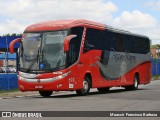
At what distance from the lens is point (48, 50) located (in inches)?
858

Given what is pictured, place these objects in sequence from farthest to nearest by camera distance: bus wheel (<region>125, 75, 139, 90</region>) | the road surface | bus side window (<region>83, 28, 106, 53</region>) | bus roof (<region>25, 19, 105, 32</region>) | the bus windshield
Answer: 1. bus wheel (<region>125, 75, 139, 90</region>)
2. bus side window (<region>83, 28, 106, 53</region>)
3. bus roof (<region>25, 19, 105, 32</region>)
4. the bus windshield
5. the road surface

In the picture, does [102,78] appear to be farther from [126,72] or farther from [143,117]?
[143,117]

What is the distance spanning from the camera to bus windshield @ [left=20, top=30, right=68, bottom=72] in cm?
2169

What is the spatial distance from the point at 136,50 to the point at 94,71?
23.1ft

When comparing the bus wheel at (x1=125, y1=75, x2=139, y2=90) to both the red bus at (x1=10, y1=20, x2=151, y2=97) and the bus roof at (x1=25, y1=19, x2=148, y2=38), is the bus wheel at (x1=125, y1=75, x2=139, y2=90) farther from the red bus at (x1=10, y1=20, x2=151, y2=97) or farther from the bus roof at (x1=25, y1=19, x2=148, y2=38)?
the bus roof at (x1=25, y1=19, x2=148, y2=38)

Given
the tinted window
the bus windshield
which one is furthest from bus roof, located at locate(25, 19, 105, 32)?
the tinted window

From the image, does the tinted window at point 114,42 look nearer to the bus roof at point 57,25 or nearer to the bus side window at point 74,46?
the bus roof at point 57,25

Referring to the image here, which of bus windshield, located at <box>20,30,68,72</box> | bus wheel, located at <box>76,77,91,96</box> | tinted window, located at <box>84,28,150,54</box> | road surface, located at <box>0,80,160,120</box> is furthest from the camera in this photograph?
tinted window, located at <box>84,28,150,54</box>

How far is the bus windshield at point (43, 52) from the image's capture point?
21688 mm

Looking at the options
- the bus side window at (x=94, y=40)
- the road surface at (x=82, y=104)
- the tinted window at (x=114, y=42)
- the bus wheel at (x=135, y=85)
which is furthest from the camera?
the bus wheel at (x=135, y=85)

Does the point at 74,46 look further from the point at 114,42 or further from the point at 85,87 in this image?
the point at 114,42

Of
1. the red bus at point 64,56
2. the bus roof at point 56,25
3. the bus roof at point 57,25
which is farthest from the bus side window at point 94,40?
the bus roof at point 56,25

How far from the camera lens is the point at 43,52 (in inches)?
862

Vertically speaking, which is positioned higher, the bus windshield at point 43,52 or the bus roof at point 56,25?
the bus roof at point 56,25
